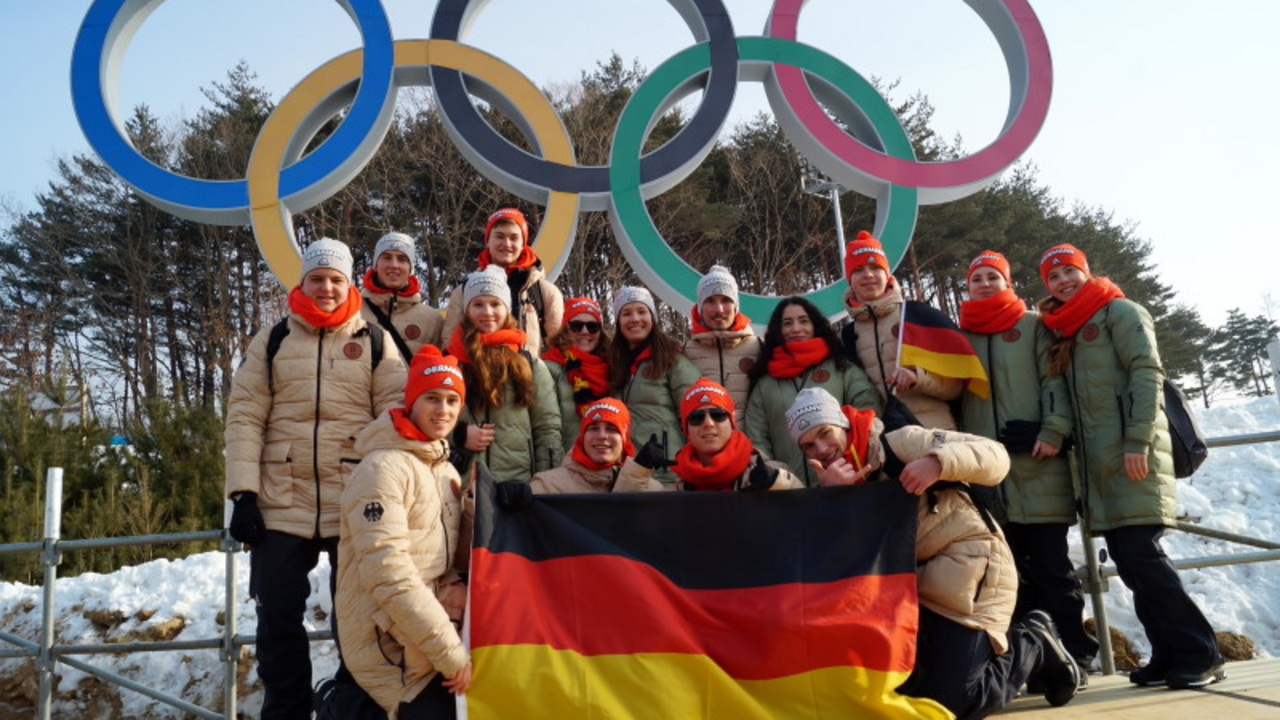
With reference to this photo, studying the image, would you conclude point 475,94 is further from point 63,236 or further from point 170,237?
point 63,236

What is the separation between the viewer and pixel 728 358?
4.20 m

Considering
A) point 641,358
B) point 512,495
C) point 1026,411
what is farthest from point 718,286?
point 512,495

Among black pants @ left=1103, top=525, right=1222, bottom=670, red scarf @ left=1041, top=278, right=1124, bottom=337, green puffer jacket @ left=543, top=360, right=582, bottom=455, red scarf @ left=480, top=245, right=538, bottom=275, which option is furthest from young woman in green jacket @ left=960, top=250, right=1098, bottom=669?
red scarf @ left=480, top=245, right=538, bottom=275

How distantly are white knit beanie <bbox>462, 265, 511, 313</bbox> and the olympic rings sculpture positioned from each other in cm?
152

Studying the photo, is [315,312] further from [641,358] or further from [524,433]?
[641,358]

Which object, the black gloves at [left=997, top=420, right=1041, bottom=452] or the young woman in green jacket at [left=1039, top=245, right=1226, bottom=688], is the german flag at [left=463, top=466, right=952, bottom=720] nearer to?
the black gloves at [left=997, top=420, right=1041, bottom=452]

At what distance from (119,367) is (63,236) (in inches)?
129

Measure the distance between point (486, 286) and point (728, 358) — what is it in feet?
4.09

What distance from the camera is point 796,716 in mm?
2811

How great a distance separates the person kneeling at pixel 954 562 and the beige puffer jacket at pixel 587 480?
66 cm

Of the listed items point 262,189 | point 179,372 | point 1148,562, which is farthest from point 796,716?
point 179,372

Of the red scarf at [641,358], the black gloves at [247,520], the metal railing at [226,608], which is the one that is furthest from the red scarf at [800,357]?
A: the black gloves at [247,520]

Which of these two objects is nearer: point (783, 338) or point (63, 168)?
point (783, 338)

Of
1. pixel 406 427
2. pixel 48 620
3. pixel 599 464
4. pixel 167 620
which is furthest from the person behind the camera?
pixel 167 620
